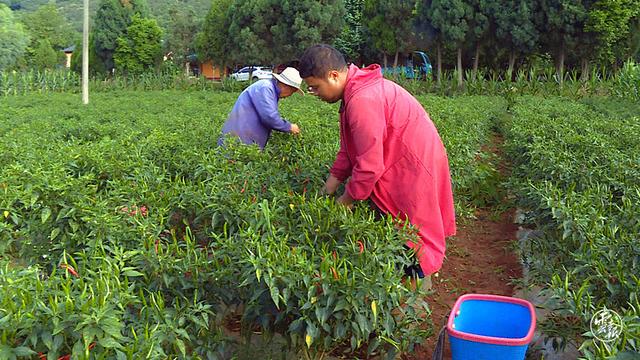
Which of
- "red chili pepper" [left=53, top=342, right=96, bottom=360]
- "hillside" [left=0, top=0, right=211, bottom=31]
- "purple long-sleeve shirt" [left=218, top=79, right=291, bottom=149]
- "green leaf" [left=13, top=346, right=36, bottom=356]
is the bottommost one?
"red chili pepper" [left=53, top=342, right=96, bottom=360]

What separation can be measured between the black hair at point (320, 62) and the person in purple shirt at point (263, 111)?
1.74 m

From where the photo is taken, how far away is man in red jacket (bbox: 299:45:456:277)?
3.32 meters

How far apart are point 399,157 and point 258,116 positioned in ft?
7.25

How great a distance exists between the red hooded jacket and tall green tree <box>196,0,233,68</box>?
107ft

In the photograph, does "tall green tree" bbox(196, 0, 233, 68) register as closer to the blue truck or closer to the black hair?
the blue truck

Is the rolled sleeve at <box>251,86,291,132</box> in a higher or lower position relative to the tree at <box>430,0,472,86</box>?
lower

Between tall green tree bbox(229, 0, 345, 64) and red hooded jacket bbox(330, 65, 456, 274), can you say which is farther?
tall green tree bbox(229, 0, 345, 64)

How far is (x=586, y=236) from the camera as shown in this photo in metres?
3.43

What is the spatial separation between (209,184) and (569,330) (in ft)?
6.91

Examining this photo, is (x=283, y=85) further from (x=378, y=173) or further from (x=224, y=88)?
(x=224, y=88)

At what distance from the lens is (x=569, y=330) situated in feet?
10.1

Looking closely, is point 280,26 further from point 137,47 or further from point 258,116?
point 258,116

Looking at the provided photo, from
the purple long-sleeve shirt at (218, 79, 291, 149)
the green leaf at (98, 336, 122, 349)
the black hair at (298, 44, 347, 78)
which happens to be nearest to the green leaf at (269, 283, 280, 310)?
the green leaf at (98, 336, 122, 349)

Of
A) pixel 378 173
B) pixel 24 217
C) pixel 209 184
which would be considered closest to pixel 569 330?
pixel 378 173
